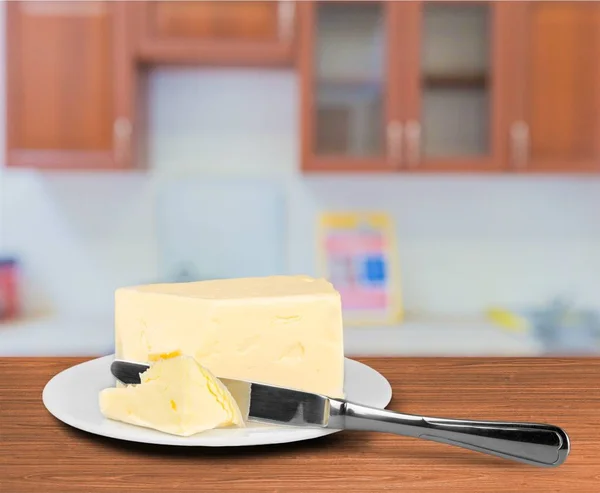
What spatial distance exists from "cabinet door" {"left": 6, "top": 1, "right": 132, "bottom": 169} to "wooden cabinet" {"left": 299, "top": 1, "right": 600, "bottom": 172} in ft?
2.08

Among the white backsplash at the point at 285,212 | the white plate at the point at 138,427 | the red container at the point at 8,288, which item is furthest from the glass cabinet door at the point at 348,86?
the white plate at the point at 138,427

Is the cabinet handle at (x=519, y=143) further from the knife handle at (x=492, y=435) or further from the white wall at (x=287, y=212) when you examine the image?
the knife handle at (x=492, y=435)

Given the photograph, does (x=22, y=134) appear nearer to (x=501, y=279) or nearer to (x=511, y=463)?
(x=501, y=279)

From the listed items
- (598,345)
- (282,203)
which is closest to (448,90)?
(282,203)

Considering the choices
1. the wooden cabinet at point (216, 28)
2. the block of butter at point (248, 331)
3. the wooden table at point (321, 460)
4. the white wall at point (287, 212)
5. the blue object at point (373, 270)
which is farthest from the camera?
the white wall at point (287, 212)

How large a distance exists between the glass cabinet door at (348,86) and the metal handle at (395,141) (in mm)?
23

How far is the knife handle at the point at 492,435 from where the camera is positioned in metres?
0.55

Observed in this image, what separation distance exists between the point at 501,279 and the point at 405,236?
424mm

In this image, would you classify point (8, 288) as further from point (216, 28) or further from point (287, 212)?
point (216, 28)

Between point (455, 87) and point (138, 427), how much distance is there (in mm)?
2010

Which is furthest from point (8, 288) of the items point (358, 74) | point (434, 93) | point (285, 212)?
point (434, 93)

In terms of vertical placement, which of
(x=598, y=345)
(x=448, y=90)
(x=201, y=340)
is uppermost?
(x=448, y=90)

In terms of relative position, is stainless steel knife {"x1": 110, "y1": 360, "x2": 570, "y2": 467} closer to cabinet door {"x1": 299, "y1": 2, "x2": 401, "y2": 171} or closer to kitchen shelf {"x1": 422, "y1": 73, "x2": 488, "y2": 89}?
cabinet door {"x1": 299, "y1": 2, "x2": 401, "y2": 171}

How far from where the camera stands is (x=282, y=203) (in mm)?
2670
